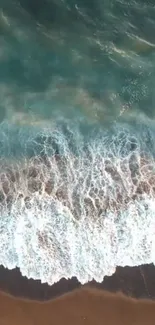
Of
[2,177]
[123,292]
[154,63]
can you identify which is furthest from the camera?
[154,63]

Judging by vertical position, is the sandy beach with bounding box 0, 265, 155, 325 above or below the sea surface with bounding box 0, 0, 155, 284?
below

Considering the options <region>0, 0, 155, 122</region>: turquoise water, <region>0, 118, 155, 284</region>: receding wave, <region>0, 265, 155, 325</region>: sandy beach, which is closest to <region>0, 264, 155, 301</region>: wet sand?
<region>0, 265, 155, 325</region>: sandy beach

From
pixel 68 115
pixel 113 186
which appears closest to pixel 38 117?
pixel 68 115

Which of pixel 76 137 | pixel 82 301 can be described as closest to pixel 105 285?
pixel 82 301

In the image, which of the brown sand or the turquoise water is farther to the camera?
the turquoise water

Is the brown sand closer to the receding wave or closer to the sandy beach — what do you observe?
the sandy beach

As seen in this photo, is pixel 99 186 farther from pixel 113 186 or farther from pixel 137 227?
pixel 137 227
